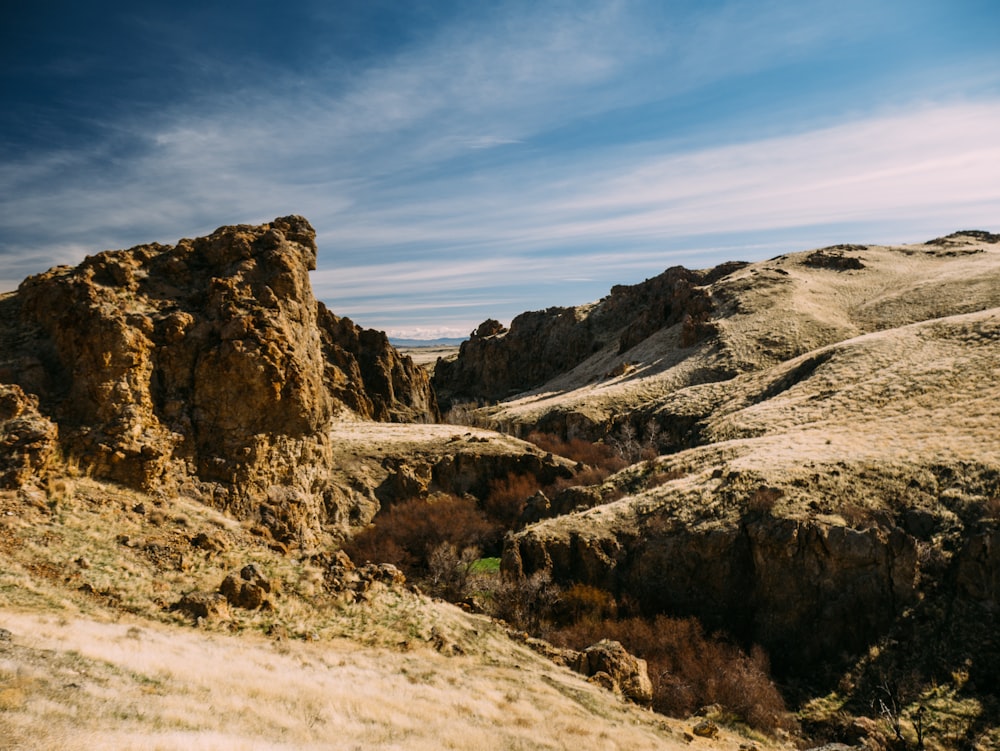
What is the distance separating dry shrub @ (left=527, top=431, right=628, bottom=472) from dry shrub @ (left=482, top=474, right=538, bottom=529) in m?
8.88

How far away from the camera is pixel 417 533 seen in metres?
36.7

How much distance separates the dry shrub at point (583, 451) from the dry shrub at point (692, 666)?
2656cm

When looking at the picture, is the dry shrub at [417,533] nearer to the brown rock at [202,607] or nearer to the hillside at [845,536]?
the hillside at [845,536]

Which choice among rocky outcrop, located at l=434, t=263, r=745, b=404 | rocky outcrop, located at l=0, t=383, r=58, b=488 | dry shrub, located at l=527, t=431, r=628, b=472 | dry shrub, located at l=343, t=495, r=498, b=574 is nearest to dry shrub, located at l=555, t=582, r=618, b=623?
dry shrub, located at l=343, t=495, r=498, b=574

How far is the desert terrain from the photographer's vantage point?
12.2m

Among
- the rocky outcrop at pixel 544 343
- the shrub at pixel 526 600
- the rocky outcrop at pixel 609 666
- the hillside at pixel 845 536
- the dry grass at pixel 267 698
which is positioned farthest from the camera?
the rocky outcrop at pixel 544 343

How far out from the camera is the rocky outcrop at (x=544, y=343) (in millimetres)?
136625

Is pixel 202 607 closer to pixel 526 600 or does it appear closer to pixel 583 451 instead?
pixel 526 600

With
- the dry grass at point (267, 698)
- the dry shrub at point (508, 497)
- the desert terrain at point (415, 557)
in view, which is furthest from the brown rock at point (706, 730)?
the dry shrub at point (508, 497)

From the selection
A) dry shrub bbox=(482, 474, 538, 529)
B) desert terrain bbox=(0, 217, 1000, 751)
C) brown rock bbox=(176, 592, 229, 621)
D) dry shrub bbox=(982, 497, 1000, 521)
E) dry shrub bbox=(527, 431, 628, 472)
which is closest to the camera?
desert terrain bbox=(0, 217, 1000, 751)

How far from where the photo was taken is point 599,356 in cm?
12200

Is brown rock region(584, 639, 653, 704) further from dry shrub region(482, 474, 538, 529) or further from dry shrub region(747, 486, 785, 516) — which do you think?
dry shrub region(482, 474, 538, 529)

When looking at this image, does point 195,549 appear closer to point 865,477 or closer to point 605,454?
point 865,477

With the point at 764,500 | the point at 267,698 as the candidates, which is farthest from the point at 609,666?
the point at 764,500
